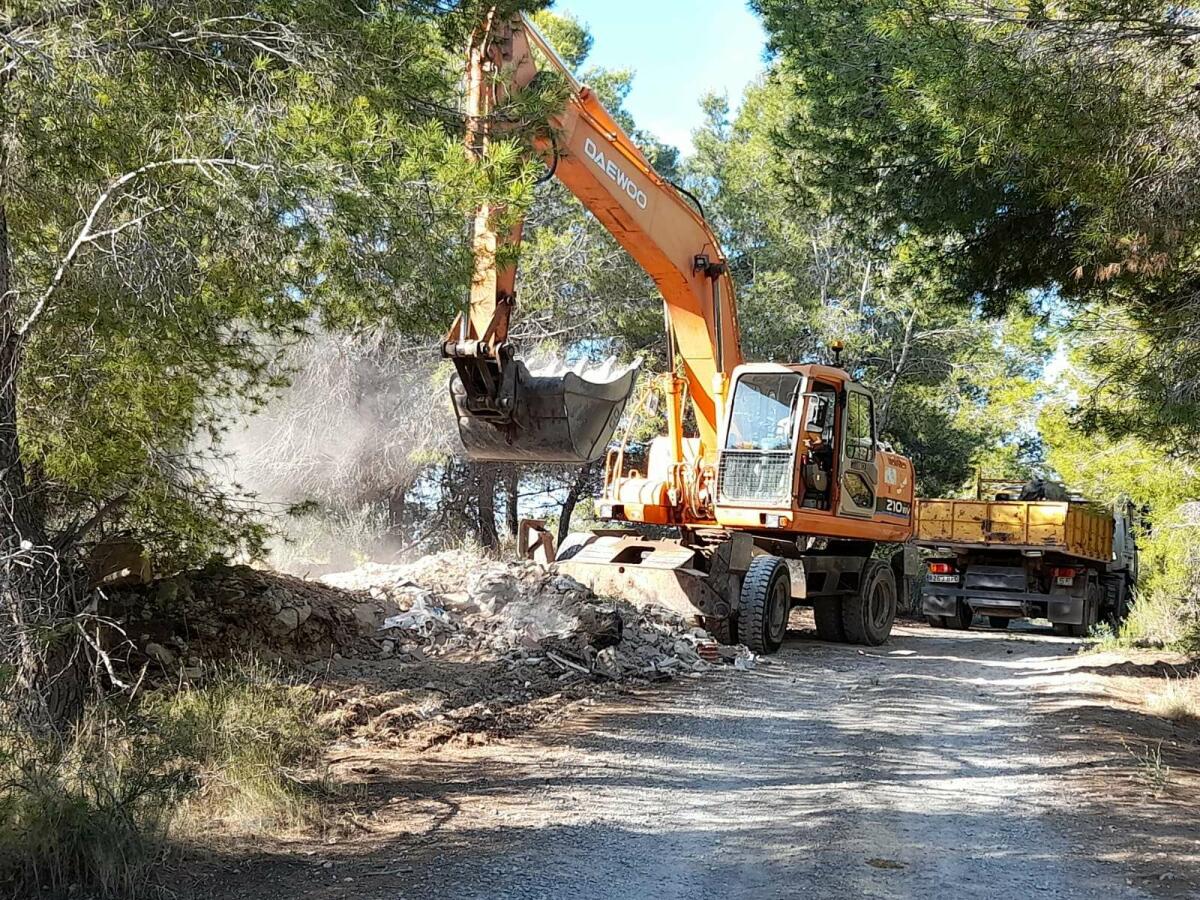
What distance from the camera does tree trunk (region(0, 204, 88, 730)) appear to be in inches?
241

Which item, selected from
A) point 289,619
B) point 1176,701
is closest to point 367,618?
point 289,619

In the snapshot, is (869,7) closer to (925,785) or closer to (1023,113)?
(1023,113)

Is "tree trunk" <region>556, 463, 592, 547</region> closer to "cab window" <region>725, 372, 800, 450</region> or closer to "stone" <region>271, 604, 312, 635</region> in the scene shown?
"cab window" <region>725, 372, 800, 450</region>

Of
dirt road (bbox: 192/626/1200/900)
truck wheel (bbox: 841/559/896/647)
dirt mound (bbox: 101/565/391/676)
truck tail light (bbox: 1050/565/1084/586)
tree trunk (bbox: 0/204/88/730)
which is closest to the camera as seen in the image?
dirt road (bbox: 192/626/1200/900)

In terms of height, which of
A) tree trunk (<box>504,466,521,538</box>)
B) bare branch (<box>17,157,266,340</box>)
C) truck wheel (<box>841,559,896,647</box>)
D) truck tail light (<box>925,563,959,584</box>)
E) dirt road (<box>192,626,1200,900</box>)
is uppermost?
bare branch (<box>17,157,266,340</box>)

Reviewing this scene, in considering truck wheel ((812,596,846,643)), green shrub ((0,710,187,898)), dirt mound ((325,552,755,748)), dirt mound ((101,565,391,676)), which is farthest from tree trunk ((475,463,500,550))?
green shrub ((0,710,187,898))

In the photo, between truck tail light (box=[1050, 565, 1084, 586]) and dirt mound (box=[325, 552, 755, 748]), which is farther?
truck tail light (box=[1050, 565, 1084, 586])

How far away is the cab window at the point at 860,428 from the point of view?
14312 millimetres

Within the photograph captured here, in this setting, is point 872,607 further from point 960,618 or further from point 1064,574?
point 1064,574

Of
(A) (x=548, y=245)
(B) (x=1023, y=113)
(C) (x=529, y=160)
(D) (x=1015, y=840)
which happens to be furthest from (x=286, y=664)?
(A) (x=548, y=245)

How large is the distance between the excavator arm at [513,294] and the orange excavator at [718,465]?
3cm

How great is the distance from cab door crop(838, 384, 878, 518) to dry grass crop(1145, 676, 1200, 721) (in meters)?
4.19

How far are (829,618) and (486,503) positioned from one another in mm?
10414

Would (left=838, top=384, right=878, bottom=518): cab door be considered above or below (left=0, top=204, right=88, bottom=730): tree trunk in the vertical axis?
above
